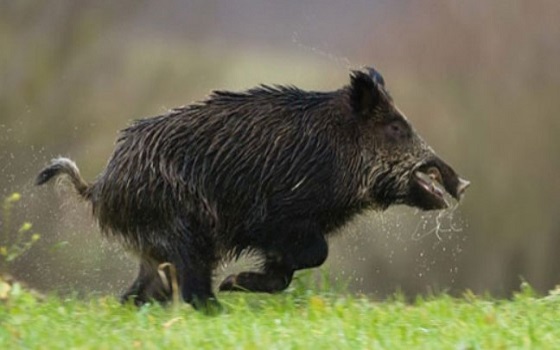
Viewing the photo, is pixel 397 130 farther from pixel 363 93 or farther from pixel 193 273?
pixel 193 273

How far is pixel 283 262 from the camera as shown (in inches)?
341

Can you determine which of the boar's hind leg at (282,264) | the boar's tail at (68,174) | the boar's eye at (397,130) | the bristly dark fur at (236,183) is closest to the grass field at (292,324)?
the boar's hind leg at (282,264)

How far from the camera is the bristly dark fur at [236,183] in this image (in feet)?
27.8

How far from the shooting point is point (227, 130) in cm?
877

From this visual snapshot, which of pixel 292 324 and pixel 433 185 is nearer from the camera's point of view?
pixel 292 324

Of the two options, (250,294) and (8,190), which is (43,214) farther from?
(250,294)

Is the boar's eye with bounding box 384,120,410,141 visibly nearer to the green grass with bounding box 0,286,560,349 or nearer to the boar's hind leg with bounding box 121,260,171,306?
the green grass with bounding box 0,286,560,349

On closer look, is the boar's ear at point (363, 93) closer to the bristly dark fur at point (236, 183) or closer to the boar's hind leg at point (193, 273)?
the bristly dark fur at point (236, 183)

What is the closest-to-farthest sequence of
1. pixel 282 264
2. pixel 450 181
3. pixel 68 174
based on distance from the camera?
1. pixel 282 264
2. pixel 68 174
3. pixel 450 181

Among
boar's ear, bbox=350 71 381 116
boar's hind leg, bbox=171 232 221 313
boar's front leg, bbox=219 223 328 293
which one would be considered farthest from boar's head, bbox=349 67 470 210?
boar's hind leg, bbox=171 232 221 313

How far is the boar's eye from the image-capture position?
30.5ft

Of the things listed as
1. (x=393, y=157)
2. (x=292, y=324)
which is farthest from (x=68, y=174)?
(x=292, y=324)

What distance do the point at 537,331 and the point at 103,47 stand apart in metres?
6.88

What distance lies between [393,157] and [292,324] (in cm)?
252
